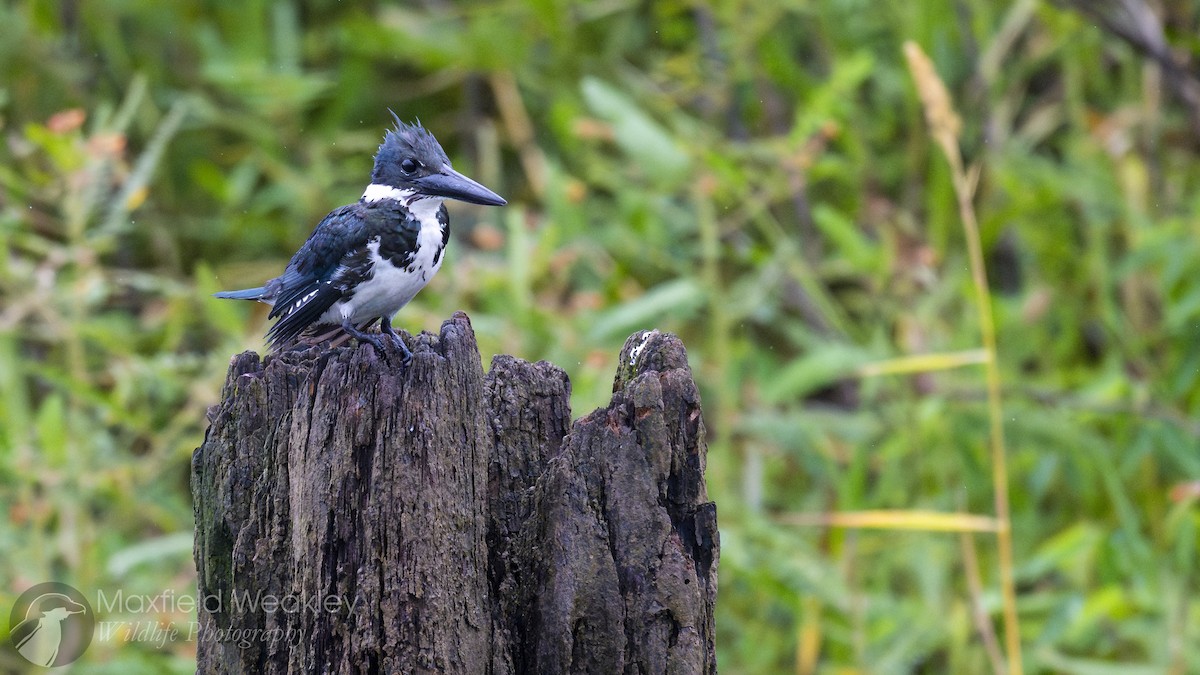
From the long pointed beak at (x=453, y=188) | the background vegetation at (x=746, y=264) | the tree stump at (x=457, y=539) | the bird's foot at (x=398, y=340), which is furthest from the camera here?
the background vegetation at (x=746, y=264)

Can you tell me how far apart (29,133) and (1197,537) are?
14.0 feet

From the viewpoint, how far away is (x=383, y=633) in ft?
6.70

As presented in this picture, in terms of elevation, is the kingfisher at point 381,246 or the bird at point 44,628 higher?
the kingfisher at point 381,246

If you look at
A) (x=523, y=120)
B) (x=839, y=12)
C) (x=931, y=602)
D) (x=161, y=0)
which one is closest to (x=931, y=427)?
(x=931, y=602)

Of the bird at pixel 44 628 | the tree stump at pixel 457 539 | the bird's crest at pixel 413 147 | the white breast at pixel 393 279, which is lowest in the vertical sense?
the tree stump at pixel 457 539

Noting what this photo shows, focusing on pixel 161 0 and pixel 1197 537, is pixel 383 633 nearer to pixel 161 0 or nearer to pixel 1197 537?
pixel 1197 537

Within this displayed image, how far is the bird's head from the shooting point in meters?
2.82

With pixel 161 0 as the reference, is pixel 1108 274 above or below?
below

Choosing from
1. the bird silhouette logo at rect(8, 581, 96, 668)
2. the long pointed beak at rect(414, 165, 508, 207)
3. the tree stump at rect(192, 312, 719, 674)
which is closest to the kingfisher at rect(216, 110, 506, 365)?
the long pointed beak at rect(414, 165, 508, 207)

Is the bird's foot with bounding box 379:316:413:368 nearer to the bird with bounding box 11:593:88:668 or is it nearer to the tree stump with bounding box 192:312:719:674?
the tree stump with bounding box 192:312:719:674

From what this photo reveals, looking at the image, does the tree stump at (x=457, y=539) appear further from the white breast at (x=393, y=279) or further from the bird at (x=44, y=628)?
the bird at (x=44, y=628)

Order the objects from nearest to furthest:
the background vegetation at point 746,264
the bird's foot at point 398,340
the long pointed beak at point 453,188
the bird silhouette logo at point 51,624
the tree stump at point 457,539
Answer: the tree stump at point 457,539 → the bird's foot at point 398,340 → the long pointed beak at point 453,188 → the bird silhouette logo at point 51,624 → the background vegetation at point 746,264

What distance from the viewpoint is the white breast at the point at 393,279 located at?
279 cm

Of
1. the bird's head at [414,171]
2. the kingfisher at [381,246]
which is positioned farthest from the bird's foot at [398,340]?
the bird's head at [414,171]
